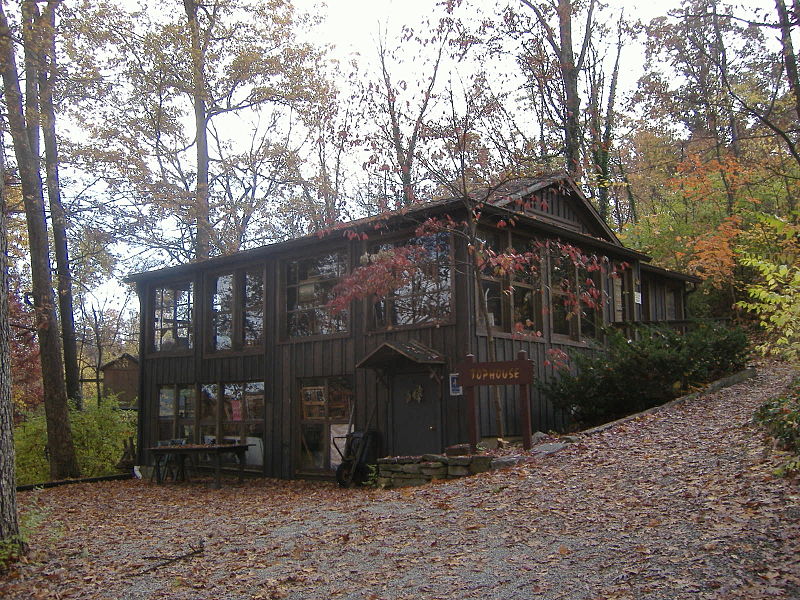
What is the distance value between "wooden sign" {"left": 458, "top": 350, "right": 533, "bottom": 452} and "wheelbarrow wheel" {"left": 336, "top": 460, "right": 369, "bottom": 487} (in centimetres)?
265

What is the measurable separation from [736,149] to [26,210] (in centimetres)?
2245

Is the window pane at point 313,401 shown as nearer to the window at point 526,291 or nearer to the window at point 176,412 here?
the window at point 176,412

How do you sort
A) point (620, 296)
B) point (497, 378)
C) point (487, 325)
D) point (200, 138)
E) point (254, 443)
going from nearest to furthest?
1. point (497, 378)
2. point (487, 325)
3. point (254, 443)
4. point (620, 296)
5. point (200, 138)

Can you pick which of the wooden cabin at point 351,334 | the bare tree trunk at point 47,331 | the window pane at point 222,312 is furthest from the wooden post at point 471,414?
the bare tree trunk at point 47,331

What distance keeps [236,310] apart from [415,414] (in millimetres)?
5819

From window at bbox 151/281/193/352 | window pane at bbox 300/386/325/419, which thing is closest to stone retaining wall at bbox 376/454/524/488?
window pane at bbox 300/386/325/419

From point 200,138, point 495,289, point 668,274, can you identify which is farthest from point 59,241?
point 668,274

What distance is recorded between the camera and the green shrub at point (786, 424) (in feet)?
23.4

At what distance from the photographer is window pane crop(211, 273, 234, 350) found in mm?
17344

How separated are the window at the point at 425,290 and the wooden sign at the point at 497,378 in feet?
5.79

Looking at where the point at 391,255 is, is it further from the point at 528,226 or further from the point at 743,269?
the point at 743,269

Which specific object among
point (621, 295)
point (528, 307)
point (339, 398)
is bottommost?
point (339, 398)

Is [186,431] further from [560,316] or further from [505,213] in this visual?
[505,213]

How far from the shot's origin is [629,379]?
12992mm
